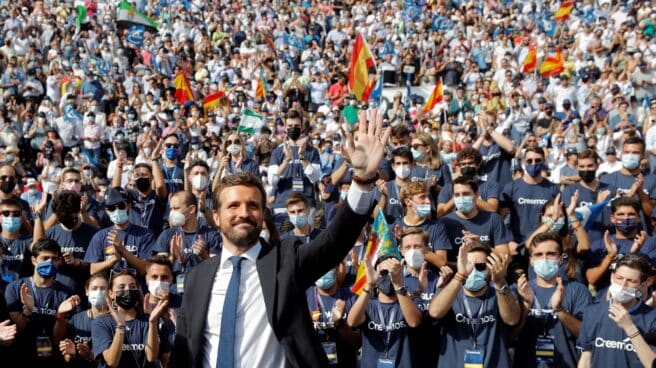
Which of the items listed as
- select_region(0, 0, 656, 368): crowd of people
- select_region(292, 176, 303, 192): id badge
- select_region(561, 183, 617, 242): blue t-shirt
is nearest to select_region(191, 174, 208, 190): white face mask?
select_region(0, 0, 656, 368): crowd of people

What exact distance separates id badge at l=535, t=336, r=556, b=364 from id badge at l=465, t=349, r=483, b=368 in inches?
18.8

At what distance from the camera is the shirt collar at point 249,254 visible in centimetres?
354

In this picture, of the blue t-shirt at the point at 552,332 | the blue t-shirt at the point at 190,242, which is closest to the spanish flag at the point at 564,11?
the blue t-shirt at the point at 190,242

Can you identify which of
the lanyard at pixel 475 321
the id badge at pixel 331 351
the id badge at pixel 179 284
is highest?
the id badge at pixel 179 284

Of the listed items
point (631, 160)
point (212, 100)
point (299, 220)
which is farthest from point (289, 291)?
point (212, 100)

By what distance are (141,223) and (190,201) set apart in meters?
1.26

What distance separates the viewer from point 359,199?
330 centimetres

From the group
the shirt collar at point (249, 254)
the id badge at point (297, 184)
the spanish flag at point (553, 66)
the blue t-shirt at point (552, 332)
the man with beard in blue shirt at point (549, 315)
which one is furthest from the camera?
the spanish flag at point (553, 66)

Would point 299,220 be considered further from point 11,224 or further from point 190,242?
point 11,224

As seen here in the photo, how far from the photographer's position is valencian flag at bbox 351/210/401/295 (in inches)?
236

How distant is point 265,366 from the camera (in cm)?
339

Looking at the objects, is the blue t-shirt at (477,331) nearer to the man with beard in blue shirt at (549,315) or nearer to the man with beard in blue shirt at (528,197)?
the man with beard in blue shirt at (549,315)

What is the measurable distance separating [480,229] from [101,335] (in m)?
3.44

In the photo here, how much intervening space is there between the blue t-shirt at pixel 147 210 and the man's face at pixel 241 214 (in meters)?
5.35
